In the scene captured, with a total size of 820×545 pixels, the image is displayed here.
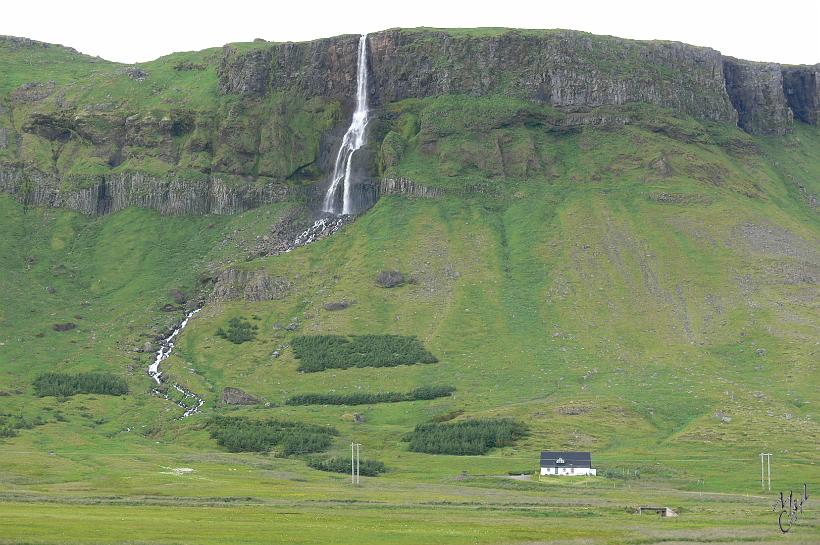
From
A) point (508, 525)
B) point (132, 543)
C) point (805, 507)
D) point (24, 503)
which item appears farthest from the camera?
point (805, 507)

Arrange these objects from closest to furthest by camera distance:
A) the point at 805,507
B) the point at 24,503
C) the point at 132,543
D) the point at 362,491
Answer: the point at 132,543 → the point at 24,503 → the point at 805,507 → the point at 362,491

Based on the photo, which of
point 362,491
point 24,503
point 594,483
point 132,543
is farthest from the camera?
point 594,483

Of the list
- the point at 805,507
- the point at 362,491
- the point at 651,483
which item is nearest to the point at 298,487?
the point at 362,491

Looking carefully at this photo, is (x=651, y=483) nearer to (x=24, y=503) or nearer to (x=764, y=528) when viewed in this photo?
(x=764, y=528)

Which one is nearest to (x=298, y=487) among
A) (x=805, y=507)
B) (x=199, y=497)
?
(x=199, y=497)

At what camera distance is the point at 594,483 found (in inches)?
7761

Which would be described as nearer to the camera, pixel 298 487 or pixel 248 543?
pixel 248 543

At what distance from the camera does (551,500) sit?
17475 centimetres

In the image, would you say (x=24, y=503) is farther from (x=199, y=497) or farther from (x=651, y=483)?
(x=651, y=483)

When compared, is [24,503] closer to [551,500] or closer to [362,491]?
[362,491]

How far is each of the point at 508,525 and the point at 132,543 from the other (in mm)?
39804

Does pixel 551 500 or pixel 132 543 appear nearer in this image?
pixel 132 543

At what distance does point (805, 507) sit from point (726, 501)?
37.0 feet

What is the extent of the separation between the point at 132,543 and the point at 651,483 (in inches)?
3780
